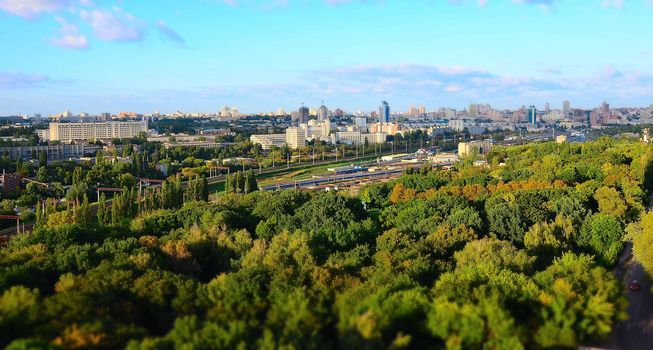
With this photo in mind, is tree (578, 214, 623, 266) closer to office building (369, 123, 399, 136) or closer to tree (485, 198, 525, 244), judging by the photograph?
tree (485, 198, 525, 244)

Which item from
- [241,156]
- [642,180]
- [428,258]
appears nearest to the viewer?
[428,258]

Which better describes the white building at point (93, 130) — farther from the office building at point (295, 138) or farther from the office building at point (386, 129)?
the office building at point (386, 129)

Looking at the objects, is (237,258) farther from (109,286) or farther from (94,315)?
(94,315)

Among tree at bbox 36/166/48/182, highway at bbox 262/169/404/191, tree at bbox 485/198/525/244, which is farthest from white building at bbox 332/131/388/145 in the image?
tree at bbox 485/198/525/244

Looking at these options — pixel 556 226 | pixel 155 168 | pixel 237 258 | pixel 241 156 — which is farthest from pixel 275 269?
pixel 241 156

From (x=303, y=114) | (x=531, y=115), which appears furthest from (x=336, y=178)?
(x=531, y=115)

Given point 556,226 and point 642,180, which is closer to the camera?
point 556,226

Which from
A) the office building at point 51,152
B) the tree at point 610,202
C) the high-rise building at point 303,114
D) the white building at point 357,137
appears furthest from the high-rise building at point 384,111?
the tree at point 610,202
